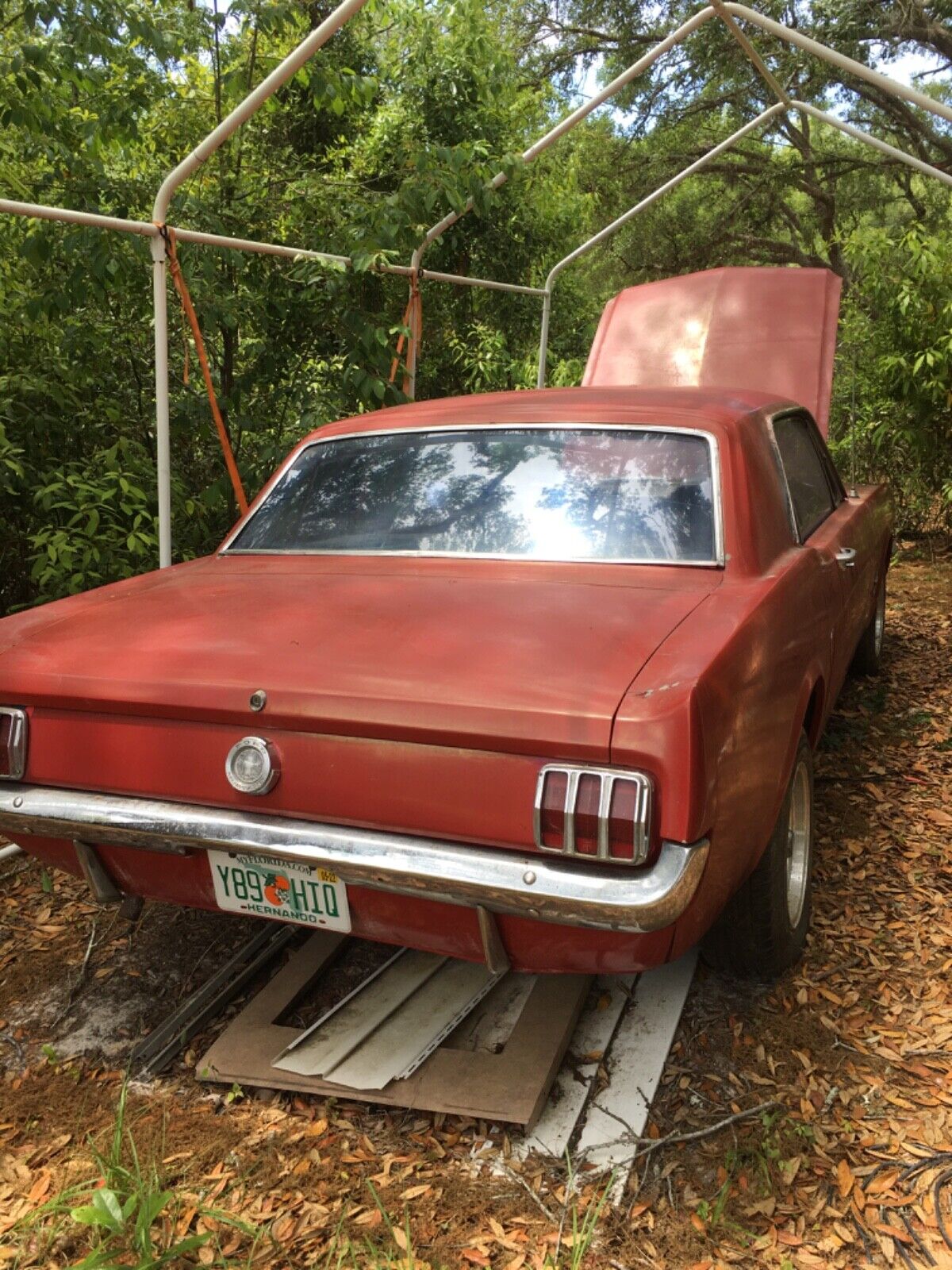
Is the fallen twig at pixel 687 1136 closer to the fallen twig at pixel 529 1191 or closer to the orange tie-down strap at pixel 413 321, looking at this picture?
the fallen twig at pixel 529 1191

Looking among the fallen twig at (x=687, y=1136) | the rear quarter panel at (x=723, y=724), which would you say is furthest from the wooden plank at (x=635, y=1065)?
the rear quarter panel at (x=723, y=724)

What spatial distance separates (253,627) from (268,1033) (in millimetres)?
1038

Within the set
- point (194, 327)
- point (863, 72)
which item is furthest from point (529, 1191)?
point (863, 72)

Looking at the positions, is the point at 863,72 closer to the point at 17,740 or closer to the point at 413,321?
the point at 413,321

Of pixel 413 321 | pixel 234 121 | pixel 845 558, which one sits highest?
pixel 234 121

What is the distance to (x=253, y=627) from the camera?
7.75 feet

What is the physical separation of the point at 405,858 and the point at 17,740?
1.05m

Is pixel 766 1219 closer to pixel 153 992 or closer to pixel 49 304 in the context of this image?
pixel 153 992

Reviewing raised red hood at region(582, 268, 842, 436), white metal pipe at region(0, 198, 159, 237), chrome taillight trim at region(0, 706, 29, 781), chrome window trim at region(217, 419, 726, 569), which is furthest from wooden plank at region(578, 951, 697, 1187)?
raised red hood at region(582, 268, 842, 436)

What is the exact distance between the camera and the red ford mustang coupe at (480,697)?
185cm

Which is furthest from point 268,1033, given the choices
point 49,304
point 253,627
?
point 49,304

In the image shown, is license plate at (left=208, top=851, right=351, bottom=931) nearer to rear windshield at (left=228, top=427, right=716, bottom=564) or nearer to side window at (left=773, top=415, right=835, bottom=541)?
rear windshield at (left=228, top=427, right=716, bottom=564)

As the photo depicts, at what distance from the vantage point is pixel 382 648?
7.06ft

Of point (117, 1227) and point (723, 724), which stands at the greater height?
point (723, 724)
